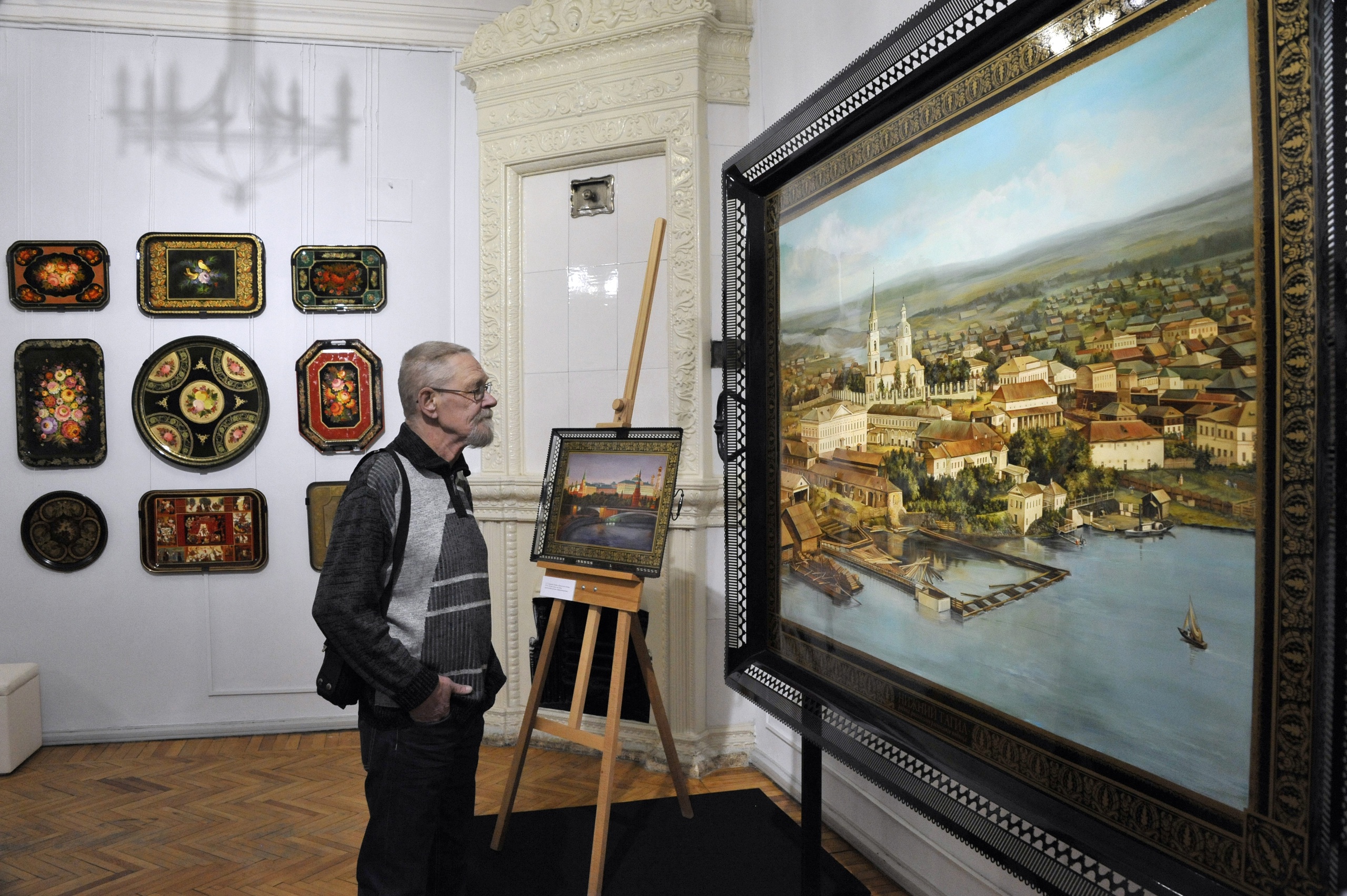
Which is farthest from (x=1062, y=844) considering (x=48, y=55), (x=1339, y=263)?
(x=48, y=55)

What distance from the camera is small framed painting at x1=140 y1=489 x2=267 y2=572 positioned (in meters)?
4.47

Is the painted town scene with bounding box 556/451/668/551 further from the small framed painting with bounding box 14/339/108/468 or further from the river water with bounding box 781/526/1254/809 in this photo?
the small framed painting with bounding box 14/339/108/468

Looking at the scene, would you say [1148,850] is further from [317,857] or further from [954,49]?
[317,857]

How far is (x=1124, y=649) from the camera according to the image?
4.26 feet

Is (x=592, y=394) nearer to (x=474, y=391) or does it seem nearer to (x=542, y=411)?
(x=542, y=411)

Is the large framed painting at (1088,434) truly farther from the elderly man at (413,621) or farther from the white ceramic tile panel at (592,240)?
the white ceramic tile panel at (592,240)

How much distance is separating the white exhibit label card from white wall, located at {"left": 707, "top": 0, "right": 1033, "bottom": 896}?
1.12 meters

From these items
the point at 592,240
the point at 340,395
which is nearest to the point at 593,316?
the point at 592,240

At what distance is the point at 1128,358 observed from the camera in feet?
4.23

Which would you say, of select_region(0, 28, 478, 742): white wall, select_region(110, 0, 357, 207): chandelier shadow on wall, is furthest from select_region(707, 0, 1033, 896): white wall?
select_region(110, 0, 357, 207): chandelier shadow on wall

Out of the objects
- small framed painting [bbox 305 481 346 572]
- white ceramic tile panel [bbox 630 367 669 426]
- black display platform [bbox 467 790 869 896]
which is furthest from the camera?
small framed painting [bbox 305 481 346 572]

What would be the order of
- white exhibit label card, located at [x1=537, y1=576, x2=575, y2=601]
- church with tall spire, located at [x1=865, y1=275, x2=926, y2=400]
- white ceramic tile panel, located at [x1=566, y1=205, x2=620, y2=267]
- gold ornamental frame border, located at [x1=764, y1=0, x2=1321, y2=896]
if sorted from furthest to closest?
white ceramic tile panel, located at [x1=566, y1=205, x2=620, y2=267] < white exhibit label card, located at [x1=537, y1=576, x2=575, y2=601] < church with tall spire, located at [x1=865, y1=275, x2=926, y2=400] < gold ornamental frame border, located at [x1=764, y1=0, x2=1321, y2=896]

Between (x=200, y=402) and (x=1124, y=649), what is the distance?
4.59m

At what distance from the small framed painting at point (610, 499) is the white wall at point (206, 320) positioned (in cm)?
169
